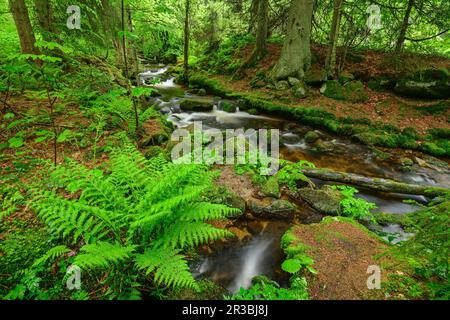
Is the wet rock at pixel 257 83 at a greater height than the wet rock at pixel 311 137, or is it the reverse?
the wet rock at pixel 257 83

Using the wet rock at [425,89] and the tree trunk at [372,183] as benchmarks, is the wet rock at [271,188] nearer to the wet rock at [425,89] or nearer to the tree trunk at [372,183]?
the tree trunk at [372,183]

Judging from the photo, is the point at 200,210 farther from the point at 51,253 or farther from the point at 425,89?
the point at 425,89

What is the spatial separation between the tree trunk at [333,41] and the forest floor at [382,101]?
752 millimetres

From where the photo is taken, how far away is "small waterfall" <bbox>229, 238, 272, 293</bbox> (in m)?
3.33

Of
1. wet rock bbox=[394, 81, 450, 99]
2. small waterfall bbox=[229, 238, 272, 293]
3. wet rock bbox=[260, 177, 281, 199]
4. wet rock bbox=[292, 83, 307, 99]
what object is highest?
wet rock bbox=[394, 81, 450, 99]

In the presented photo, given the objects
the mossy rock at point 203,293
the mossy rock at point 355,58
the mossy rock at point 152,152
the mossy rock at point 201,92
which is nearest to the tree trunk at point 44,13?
the mossy rock at point 152,152

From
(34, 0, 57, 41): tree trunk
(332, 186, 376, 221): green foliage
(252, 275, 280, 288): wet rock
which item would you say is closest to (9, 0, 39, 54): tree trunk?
(34, 0, 57, 41): tree trunk

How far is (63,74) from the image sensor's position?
282 inches

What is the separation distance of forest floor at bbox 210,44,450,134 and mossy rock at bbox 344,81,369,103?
0.21m

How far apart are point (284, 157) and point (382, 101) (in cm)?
537

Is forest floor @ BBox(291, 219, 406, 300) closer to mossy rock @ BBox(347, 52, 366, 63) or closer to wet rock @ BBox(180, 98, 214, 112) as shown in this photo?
wet rock @ BBox(180, 98, 214, 112)

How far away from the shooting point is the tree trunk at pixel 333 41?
9.41 meters

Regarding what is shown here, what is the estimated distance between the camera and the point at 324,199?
4840mm
